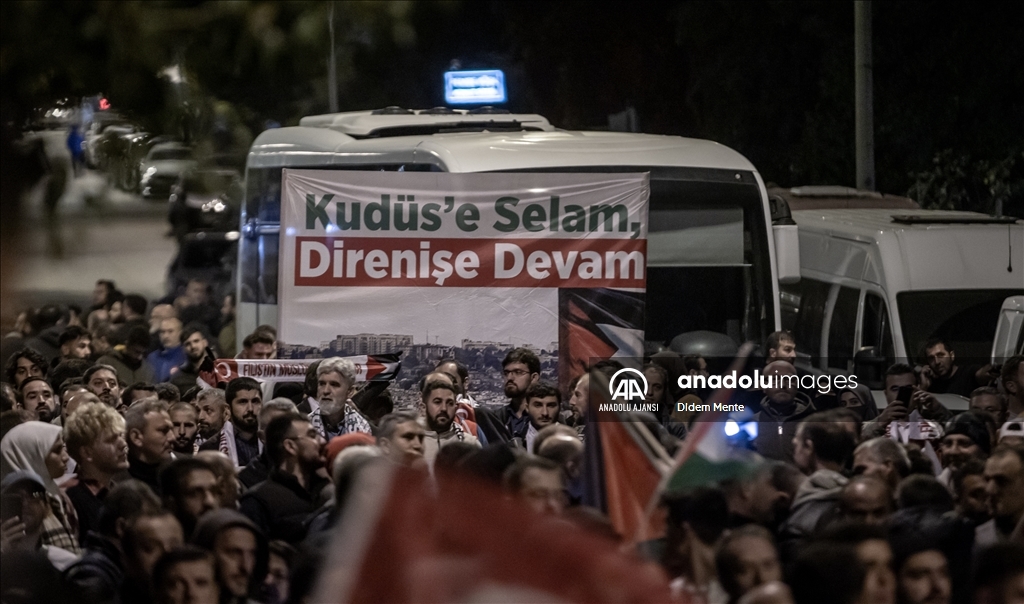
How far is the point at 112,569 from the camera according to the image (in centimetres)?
521

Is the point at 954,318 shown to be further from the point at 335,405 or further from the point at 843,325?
the point at 335,405

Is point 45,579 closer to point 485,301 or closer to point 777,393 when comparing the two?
point 777,393

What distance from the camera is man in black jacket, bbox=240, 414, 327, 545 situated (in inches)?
240

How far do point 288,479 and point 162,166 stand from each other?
3.41 m

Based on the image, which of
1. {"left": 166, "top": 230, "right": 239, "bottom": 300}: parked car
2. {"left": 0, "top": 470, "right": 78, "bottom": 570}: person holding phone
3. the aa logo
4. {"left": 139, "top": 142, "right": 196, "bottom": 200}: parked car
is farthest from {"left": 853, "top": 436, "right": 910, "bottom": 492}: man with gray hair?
{"left": 166, "top": 230, "right": 239, "bottom": 300}: parked car

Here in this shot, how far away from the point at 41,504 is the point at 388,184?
5.20m

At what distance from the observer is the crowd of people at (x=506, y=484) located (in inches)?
176

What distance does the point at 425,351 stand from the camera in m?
10.7

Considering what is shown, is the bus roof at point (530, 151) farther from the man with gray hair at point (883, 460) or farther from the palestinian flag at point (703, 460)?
the palestinian flag at point (703, 460)

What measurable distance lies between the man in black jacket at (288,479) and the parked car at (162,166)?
9.70ft

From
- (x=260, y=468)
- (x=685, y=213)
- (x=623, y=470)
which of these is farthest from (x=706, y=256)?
(x=623, y=470)

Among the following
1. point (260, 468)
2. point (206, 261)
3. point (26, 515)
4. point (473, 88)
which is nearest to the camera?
point (26, 515)

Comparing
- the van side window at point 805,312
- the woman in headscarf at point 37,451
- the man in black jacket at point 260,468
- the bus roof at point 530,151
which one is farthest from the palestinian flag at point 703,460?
the van side window at point 805,312

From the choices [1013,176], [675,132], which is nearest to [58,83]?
[1013,176]
